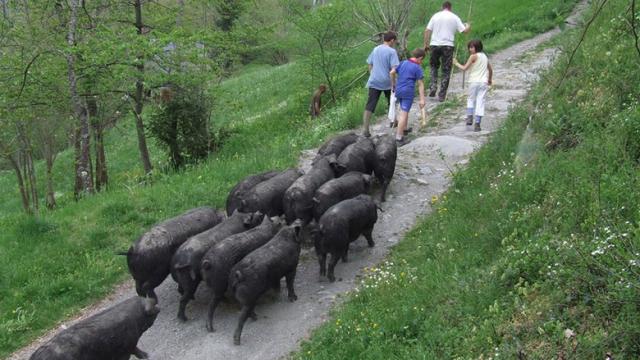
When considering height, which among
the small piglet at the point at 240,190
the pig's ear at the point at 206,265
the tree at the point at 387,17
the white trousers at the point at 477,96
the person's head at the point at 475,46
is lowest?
the pig's ear at the point at 206,265

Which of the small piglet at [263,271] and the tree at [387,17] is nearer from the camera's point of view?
the small piglet at [263,271]

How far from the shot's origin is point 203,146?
1488 cm

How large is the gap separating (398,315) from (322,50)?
509 inches

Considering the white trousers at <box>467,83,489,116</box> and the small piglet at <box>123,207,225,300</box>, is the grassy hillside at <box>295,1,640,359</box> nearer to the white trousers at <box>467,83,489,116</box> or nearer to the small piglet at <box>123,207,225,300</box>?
the small piglet at <box>123,207,225,300</box>

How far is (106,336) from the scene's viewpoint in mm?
6359

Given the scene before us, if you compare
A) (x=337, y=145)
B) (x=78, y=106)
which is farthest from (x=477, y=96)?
(x=78, y=106)

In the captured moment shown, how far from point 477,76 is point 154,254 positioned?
8.07m

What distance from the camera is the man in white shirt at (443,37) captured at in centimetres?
1444

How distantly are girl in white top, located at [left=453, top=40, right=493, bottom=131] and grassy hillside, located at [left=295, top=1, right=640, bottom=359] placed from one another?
281 cm

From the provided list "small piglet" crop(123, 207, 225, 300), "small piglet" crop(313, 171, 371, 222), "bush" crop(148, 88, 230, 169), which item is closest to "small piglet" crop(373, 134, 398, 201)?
"small piglet" crop(313, 171, 371, 222)

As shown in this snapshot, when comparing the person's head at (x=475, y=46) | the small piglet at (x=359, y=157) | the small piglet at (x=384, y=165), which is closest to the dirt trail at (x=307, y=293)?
the small piglet at (x=384, y=165)

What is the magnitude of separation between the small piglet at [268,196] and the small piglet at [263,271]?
53.5 inches

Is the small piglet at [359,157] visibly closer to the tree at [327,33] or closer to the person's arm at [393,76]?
the person's arm at [393,76]

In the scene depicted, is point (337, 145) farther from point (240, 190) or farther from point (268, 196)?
point (268, 196)
